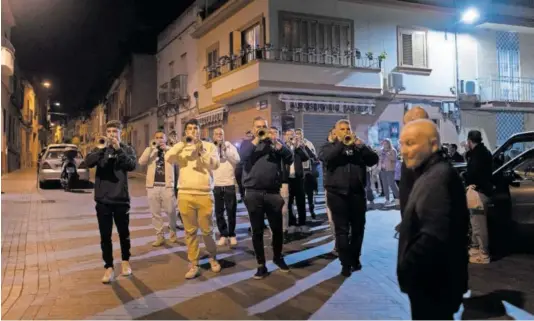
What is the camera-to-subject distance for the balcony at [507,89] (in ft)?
62.7

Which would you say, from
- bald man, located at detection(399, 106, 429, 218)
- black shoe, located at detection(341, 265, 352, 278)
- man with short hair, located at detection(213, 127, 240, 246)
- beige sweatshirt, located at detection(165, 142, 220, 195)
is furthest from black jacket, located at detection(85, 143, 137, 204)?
bald man, located at detection(399, 106, 429, 218)

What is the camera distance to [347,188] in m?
5.98

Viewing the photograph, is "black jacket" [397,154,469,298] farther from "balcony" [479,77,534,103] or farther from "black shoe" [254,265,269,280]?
"balcony" [479,77,534,103]

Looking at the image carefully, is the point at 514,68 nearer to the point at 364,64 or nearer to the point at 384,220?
the point at 364,64

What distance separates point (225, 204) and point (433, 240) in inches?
223

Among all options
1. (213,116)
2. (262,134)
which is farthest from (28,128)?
(262,134)

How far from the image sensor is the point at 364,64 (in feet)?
56.5

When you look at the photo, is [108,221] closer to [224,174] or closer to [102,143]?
[102,143]

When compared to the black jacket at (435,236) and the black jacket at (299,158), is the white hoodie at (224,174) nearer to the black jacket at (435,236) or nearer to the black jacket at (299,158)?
the black jacket at (299,158)

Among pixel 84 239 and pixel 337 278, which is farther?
pixel 84 239

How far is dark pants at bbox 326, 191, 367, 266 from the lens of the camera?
19.5 feet

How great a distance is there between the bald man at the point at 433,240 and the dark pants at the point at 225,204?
17.4 feet

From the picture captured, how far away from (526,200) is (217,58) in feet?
48.8

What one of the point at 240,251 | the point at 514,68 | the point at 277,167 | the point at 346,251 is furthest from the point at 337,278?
the point at 514,68
